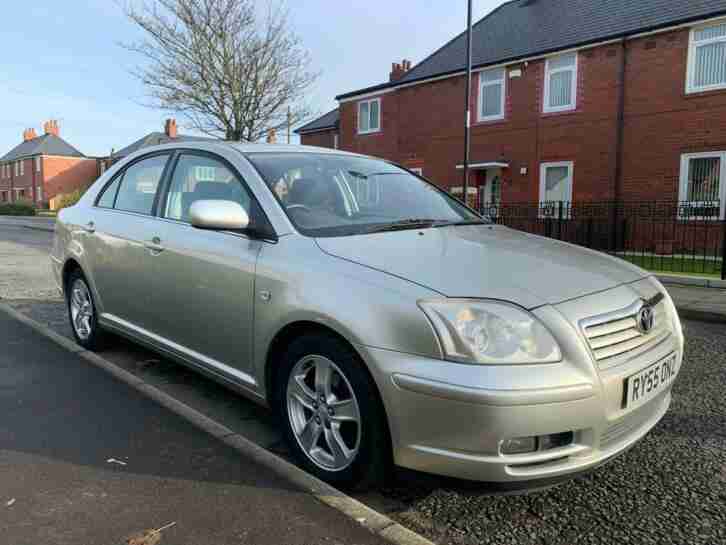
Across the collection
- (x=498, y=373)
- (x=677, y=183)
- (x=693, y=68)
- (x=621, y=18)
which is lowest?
(x=498, y=373)

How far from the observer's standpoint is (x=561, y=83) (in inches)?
691

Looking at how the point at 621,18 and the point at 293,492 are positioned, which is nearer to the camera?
the point at 293,492

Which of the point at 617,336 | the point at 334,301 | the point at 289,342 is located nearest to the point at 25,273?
the point at 289,342

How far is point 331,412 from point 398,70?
23369 millimetres

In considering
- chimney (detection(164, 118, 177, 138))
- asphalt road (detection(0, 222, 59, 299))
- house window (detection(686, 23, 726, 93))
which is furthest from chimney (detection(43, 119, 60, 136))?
house window (detection(686, 23, 726, 93))

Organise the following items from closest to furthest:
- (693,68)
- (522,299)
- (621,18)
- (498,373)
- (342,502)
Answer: (498,373), (522,299), (342,502), (693,68), (621,18)

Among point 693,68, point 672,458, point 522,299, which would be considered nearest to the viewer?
point 522,299

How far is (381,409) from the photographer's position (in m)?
2.45

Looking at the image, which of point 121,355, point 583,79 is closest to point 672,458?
point 121,355

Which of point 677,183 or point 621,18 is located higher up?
point 621,18

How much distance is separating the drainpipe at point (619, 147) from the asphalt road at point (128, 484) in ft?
48.7

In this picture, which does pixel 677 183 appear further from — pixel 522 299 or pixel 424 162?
pixel 522 299

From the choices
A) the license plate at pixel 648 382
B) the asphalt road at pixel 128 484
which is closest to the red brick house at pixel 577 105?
the license plate at pixel 648 382

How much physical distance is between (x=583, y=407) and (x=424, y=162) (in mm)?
19987
